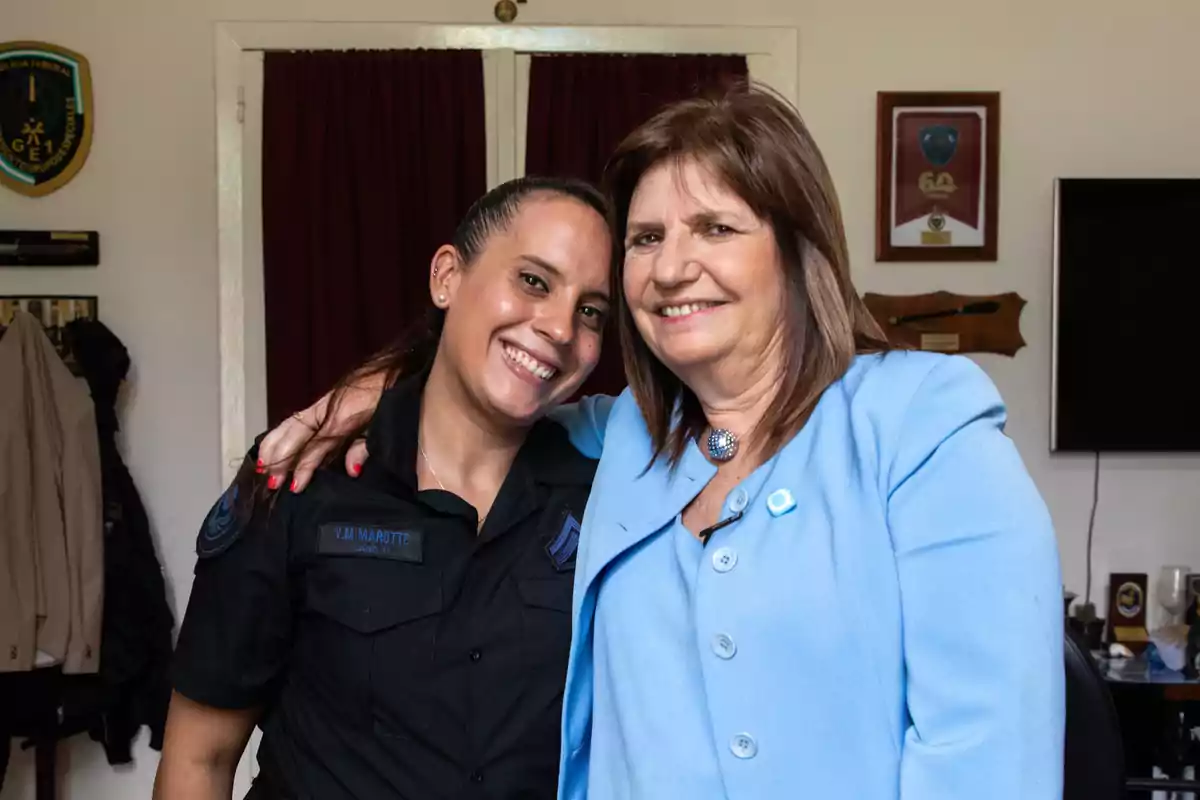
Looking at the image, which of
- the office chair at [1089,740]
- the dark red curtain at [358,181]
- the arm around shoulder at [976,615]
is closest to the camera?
the arm around shoulder at [976,615]

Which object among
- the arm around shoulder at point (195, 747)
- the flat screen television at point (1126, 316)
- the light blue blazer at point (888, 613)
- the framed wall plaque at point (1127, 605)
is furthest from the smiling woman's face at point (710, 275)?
the framed wall plaque at point (1127, 605)

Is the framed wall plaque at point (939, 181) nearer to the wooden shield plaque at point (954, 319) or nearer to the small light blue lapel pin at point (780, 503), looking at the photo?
the wooden shield plaque at point (954, 319)

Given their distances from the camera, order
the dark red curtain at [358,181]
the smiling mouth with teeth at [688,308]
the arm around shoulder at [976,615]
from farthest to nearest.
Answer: the dark red curtain at [358,181], the smiling mouth with teeth at [688,308], the arm around shoulder at [976,615]

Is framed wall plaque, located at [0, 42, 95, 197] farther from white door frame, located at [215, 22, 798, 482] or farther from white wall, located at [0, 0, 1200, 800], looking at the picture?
white door frame, located at [215, 22, 798, 482]

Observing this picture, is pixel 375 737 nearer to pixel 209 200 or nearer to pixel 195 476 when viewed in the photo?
pixel 195 476

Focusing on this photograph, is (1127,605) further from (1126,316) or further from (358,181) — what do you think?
(358,181)

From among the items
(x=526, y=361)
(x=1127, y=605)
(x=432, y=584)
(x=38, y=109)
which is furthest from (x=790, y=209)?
(x=38, y=109)

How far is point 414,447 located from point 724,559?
0.52m

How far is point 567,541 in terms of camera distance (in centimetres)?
125

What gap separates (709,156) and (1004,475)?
1.43ft

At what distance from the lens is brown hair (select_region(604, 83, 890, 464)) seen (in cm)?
97

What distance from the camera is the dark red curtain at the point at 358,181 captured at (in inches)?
106

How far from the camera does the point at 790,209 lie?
0.96 metres

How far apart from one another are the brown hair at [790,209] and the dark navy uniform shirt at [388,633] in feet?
1.24
